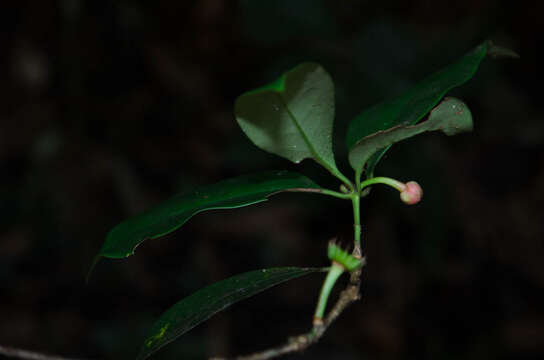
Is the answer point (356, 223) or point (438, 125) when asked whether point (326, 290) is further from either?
point (438, 125)

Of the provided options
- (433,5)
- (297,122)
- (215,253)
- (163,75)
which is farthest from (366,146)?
(433,5)

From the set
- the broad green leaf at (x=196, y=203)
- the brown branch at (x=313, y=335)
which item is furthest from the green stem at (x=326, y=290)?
the broad green leaf at (x=196, y=203)

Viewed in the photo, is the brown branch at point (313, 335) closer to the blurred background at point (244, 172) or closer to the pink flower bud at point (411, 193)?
the pink flower bud at point (411, 193)

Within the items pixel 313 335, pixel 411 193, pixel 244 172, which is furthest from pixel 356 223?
pixel 244 172

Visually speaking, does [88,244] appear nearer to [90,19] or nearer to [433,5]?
[90,19]

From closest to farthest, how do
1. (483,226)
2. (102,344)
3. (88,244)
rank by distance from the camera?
1. (102,344)
2. (88,244)
3. (483,226)

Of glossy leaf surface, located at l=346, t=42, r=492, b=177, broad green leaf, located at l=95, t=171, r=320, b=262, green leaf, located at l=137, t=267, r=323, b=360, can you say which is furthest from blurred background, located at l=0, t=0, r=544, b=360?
green leaf, located at l=137, t=267, r=323, b=360

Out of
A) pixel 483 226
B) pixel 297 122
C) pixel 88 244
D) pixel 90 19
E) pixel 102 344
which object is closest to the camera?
pixel 297 122
